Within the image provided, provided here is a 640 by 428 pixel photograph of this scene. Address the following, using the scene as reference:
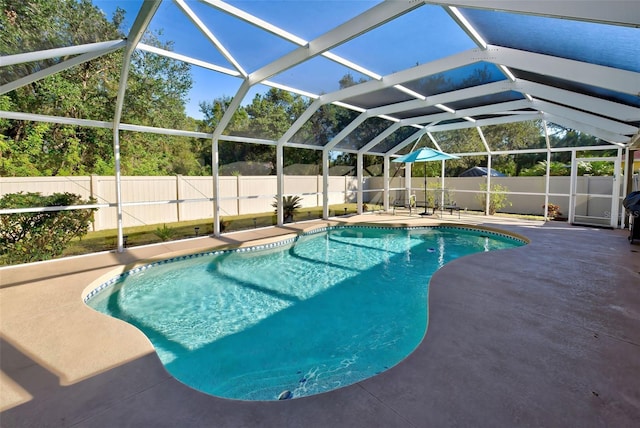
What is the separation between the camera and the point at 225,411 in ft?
7.24

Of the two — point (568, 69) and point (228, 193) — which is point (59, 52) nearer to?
point (568, 69)

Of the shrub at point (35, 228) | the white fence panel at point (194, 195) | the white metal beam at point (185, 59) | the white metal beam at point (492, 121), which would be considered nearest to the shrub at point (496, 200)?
the white metal beam at point (492, 121)

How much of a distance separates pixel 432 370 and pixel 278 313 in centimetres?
284

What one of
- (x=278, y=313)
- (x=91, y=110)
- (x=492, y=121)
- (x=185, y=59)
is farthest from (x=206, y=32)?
(x=492, y=121)

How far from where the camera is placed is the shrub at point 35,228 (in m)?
6.16

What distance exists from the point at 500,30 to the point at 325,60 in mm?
3112

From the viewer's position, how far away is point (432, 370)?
262 centimetres

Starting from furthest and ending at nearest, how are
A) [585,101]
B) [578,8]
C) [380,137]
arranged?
[380,137] < [585,101] < [578,8]

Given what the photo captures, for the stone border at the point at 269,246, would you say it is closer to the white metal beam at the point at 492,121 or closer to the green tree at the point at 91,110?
the white metal beam at the point at 492,121

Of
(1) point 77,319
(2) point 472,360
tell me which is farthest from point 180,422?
(1) point 77,319

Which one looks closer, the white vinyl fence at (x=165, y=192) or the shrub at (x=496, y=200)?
the white vinyl fence at (x=165, y=192)

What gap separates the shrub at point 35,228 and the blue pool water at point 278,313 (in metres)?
2.01

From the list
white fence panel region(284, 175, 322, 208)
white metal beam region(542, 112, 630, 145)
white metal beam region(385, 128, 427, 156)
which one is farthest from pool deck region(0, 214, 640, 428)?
white fence panel region(284, 175, 322, 208)

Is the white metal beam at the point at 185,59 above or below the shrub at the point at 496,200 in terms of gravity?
above
